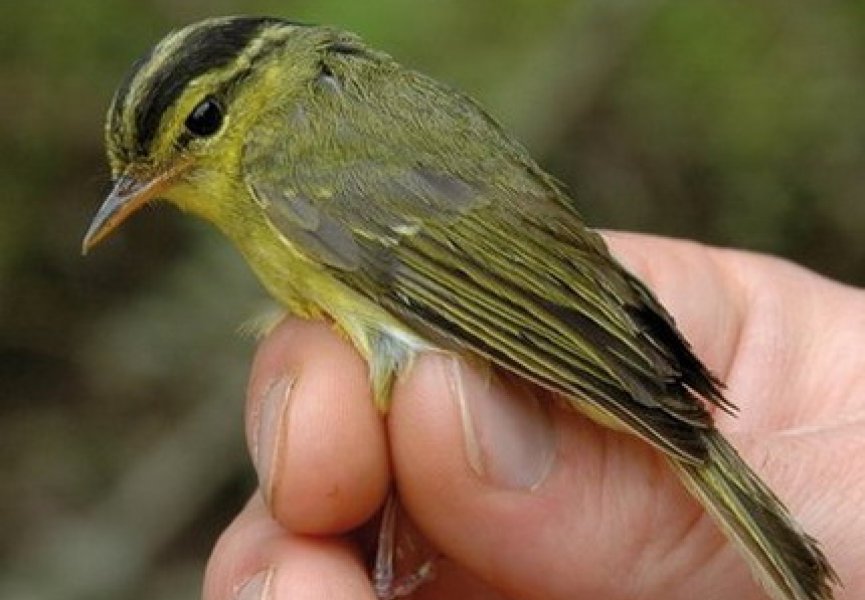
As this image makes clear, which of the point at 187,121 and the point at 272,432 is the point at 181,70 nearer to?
the point at 187,121

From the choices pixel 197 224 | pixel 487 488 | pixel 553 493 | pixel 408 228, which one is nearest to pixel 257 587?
pixel 487 488

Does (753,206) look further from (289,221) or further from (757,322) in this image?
(289,221)

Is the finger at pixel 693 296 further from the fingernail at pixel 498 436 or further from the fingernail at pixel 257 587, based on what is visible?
the fingernail at pixel 257 587

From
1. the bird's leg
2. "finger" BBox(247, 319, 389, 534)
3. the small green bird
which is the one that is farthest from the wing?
the bird's leg

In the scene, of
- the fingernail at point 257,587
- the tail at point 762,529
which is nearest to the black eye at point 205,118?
the fingernail at point 257,587

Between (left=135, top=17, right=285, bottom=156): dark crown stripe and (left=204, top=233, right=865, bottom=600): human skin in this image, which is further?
(left=135, top=17, right=285, bottom=156): dark crown stripe

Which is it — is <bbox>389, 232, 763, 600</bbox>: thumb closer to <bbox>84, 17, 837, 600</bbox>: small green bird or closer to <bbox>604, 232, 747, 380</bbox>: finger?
<bbox>84, 17, 837, 600</bbox>: small green bird

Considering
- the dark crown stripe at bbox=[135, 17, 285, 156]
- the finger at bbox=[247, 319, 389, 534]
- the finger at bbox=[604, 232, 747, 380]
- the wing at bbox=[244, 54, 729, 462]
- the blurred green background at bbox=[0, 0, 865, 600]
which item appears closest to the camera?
the wing at bbox=[244, 54, 729, 462]

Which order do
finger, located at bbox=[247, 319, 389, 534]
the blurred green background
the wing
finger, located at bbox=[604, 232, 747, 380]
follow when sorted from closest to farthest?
the wing → finger, located at bbox=[247, 319, 389, 534] → finger, located at bbox=[604, 232, 747, 380] → the blurred green background

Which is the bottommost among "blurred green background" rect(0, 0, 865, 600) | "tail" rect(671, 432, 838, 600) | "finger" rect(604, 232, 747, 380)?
"blurred green background" rect(0, 0, 865, 600)
